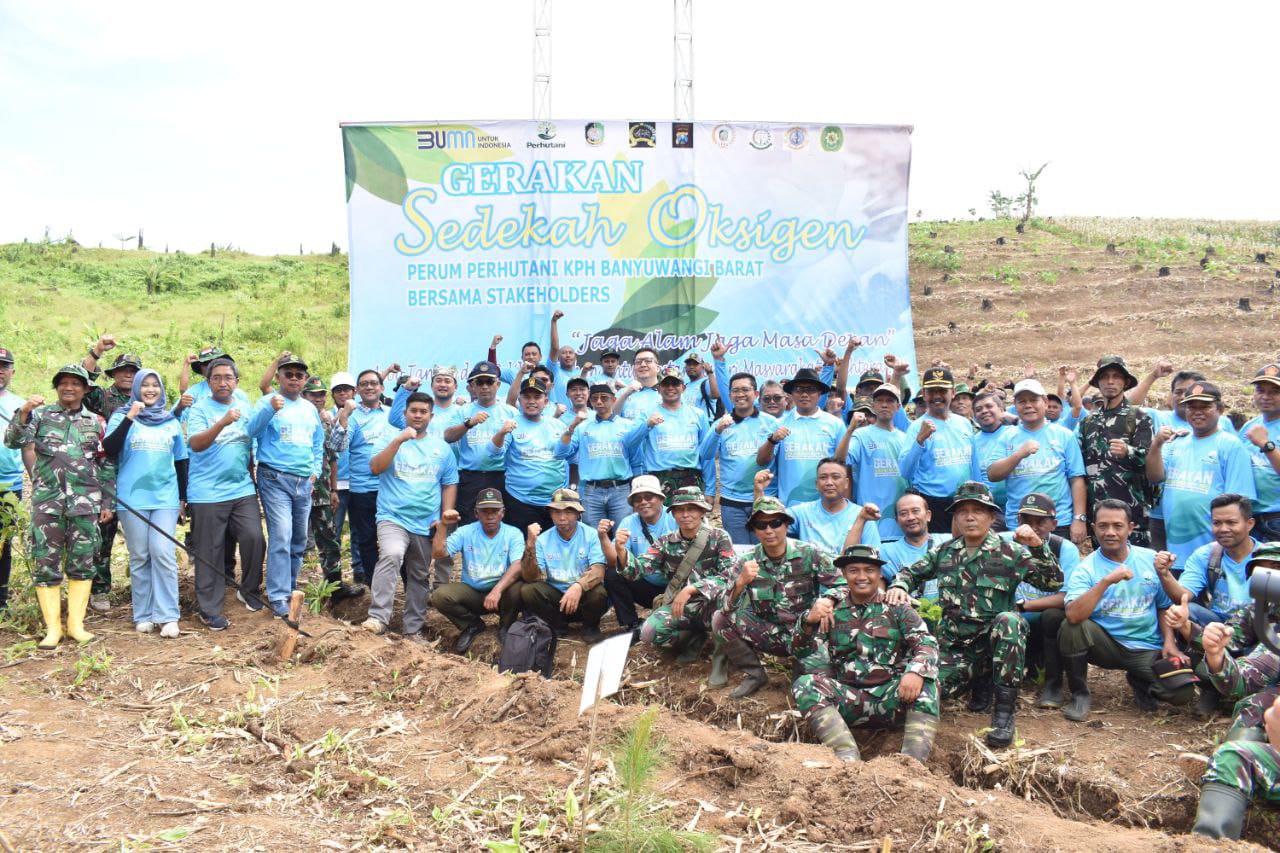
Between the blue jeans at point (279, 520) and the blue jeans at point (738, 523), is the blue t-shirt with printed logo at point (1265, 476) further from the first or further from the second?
the blue jeans at point (279, 520)

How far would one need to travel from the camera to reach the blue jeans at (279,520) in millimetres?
8438

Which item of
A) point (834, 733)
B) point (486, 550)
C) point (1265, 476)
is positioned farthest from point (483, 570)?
point (1265, 476)

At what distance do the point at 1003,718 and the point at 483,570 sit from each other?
408 centimetres

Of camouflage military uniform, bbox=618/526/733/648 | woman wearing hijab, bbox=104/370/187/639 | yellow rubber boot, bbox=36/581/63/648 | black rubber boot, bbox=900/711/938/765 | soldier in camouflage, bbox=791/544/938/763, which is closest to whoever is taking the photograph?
black rubber boot, bbox=900/711/938/765

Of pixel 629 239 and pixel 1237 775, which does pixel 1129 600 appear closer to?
pixel 1237 775

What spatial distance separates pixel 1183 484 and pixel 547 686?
486cm

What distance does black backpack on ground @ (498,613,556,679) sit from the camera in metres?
7.51

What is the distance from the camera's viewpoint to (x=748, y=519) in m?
8.24

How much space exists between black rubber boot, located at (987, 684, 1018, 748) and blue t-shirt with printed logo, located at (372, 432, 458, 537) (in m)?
4.71

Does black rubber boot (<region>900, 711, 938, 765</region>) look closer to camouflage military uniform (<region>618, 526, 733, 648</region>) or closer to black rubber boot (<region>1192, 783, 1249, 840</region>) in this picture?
black rubber boot (<region>1192, 783, 1249, 840</region>)

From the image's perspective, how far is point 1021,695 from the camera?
686 cm

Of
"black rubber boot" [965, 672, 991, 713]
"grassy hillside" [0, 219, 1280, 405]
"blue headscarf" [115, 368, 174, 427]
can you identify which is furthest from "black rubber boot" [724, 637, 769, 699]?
"grassy hillside" [0, 219, 1280, 405]

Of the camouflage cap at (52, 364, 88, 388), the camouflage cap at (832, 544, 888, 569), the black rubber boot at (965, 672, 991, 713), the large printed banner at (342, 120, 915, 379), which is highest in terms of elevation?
the large printed banner at (342, 120, 915, 379)

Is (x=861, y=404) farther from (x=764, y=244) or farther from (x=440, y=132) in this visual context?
(x=440, y=132)
